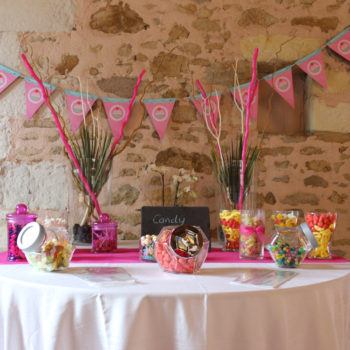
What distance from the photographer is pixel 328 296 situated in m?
1.56

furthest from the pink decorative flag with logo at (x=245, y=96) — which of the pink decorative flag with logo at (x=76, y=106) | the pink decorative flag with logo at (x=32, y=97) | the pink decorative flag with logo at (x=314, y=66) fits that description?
the pink decorative flag with logo at (x=32, y=97)

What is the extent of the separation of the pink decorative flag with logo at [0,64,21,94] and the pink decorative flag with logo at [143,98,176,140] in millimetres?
705

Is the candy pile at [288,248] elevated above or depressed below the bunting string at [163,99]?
below

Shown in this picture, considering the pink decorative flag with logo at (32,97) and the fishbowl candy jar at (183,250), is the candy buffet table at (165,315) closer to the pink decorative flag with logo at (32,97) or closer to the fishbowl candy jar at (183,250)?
the fishbowl candy jar at (183,250)

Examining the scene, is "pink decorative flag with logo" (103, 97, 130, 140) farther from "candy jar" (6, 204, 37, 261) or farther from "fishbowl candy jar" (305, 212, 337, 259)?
"fishbowl candy jar" (305, 212, 337, 259)

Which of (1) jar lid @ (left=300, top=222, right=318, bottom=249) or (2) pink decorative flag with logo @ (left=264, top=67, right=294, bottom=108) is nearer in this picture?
(1) jar lid @ (left=300, top=222, right=318, bottom=249)

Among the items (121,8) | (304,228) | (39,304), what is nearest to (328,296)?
(304,228)

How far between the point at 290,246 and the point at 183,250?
0.41 meters

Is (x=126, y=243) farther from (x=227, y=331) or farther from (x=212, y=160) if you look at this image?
(x=227, y=331)

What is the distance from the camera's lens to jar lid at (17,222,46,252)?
5.41ft

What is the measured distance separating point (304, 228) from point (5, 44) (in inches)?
73.0

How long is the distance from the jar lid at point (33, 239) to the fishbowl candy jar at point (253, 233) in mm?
795

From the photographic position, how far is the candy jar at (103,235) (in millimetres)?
2154

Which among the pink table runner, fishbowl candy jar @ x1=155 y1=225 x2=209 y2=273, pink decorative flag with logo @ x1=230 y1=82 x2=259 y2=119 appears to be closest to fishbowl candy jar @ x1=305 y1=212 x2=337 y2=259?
the pink table runner
